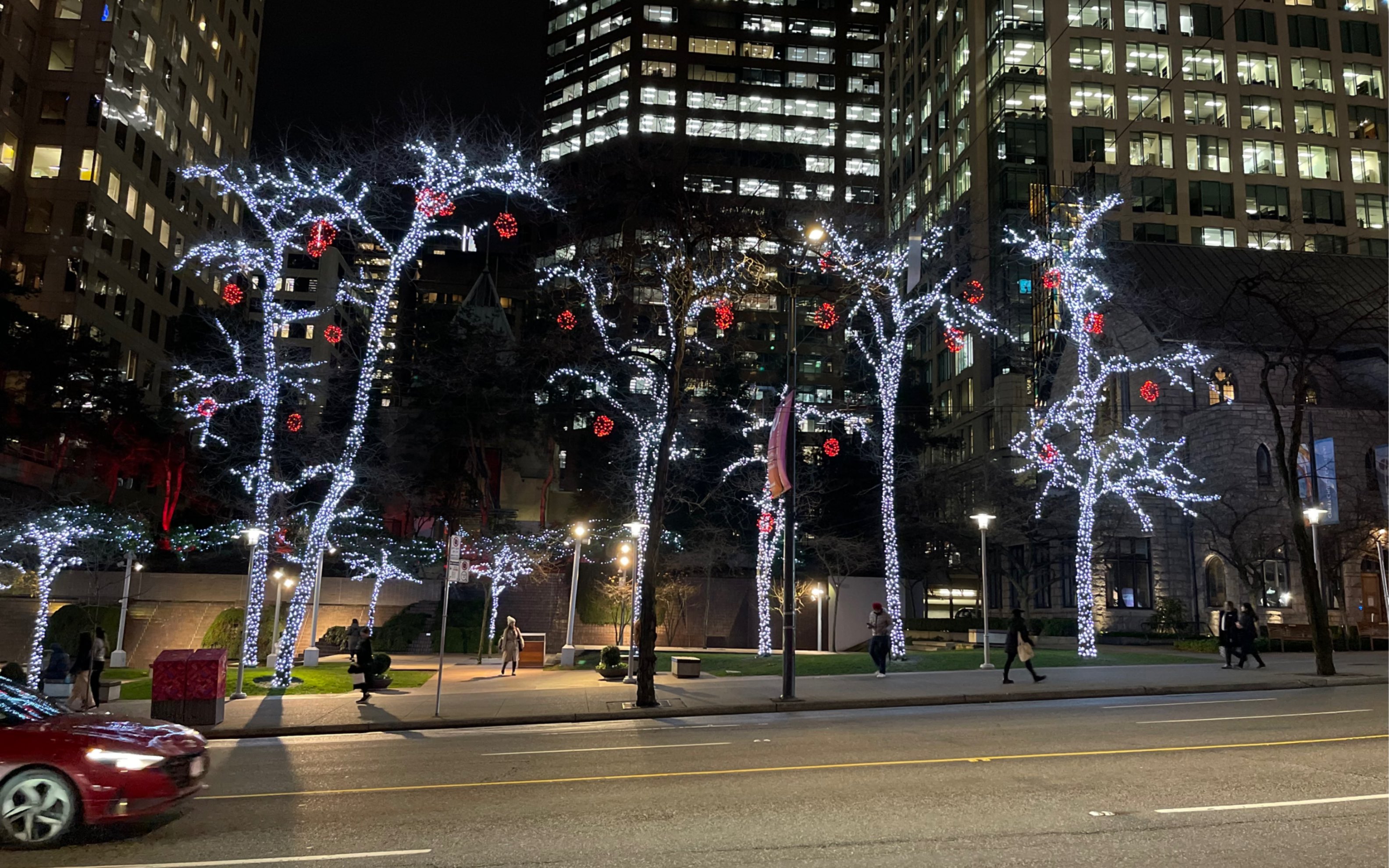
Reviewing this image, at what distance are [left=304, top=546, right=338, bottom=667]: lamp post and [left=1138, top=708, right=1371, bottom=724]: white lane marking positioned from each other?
21842 millimetres

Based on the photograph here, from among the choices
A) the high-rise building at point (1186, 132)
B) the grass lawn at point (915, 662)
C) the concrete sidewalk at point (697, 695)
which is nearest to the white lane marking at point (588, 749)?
the concrete sidewalk at point (697, 695)

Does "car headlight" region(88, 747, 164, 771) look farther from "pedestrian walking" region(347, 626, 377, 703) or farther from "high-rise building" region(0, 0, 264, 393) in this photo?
"high-rise building" region(0, 0, 264, 393)

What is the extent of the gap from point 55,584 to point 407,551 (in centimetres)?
1392

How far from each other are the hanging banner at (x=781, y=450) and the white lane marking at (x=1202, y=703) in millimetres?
7165

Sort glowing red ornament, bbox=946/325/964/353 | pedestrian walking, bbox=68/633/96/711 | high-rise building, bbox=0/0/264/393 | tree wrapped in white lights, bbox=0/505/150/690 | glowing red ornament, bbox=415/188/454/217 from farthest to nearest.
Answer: high-rise building, bbox=0/0/264/393 → tree wrapped in white lights, bbox=0/505/150/690 → glowing red ornament, bbox=946/325/964/353 → glowing red ornament, bbox=415/188/454/217 → pedestrian walking, bbox=68/633/96/711

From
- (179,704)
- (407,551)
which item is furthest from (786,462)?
(407,551)

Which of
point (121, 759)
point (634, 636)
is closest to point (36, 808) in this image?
point (121, 759)

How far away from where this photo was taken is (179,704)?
1727cm

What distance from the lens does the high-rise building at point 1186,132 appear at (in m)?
68.6

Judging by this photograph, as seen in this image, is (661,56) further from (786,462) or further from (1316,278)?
(786,462)

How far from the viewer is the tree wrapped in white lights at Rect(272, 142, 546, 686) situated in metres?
23.4

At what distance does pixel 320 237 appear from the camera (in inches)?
878

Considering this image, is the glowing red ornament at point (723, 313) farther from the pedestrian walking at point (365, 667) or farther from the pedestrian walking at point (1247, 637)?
the pedestrian walking at point (1247, 637)

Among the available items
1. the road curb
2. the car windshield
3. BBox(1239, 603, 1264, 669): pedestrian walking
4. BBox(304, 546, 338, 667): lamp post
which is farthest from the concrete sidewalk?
the car windshield
